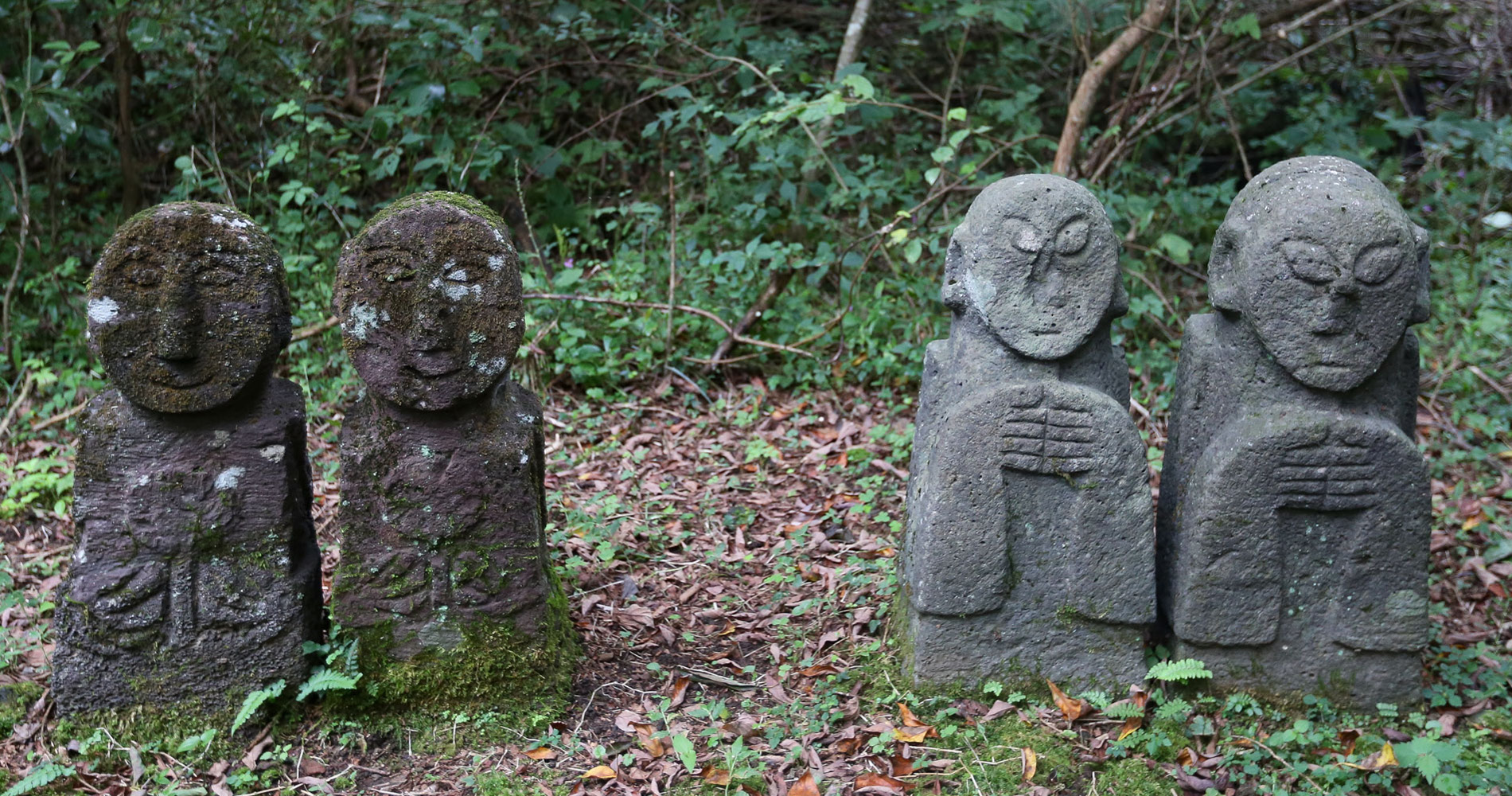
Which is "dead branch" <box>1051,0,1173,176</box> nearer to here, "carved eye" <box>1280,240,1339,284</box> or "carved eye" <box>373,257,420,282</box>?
"carved eye" <box>1280,240,1339,284</box>

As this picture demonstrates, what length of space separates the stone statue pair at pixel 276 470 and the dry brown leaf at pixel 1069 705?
66.0 inches

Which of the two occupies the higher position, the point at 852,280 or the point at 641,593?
the point at 852,280

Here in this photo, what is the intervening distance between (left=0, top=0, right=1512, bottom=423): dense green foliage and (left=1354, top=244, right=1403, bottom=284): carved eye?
8.86 feet

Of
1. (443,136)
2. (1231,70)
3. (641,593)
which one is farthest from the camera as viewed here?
(1231,70)

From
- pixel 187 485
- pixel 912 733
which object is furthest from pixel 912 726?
pixel 187 485

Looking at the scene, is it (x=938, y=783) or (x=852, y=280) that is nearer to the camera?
(x=938, y=783)

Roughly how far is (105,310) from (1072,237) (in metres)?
2.78

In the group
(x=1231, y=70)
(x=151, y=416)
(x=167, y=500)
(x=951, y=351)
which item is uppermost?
(x=1231, y=70)

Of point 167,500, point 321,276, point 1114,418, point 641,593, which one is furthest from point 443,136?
point 1114,418

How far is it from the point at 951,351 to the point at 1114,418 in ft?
1.79

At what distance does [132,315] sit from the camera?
10.8ft

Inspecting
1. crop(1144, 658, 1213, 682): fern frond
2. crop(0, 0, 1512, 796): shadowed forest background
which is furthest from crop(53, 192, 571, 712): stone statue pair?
crop(1144, 658, 1213, 682): fern frond

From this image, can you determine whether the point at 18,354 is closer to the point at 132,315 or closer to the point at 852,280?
the point at 132,315

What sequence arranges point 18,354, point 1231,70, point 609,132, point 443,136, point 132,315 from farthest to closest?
point 609,132
point 1231,70
point 443,136
point 18,354
point 132,315
